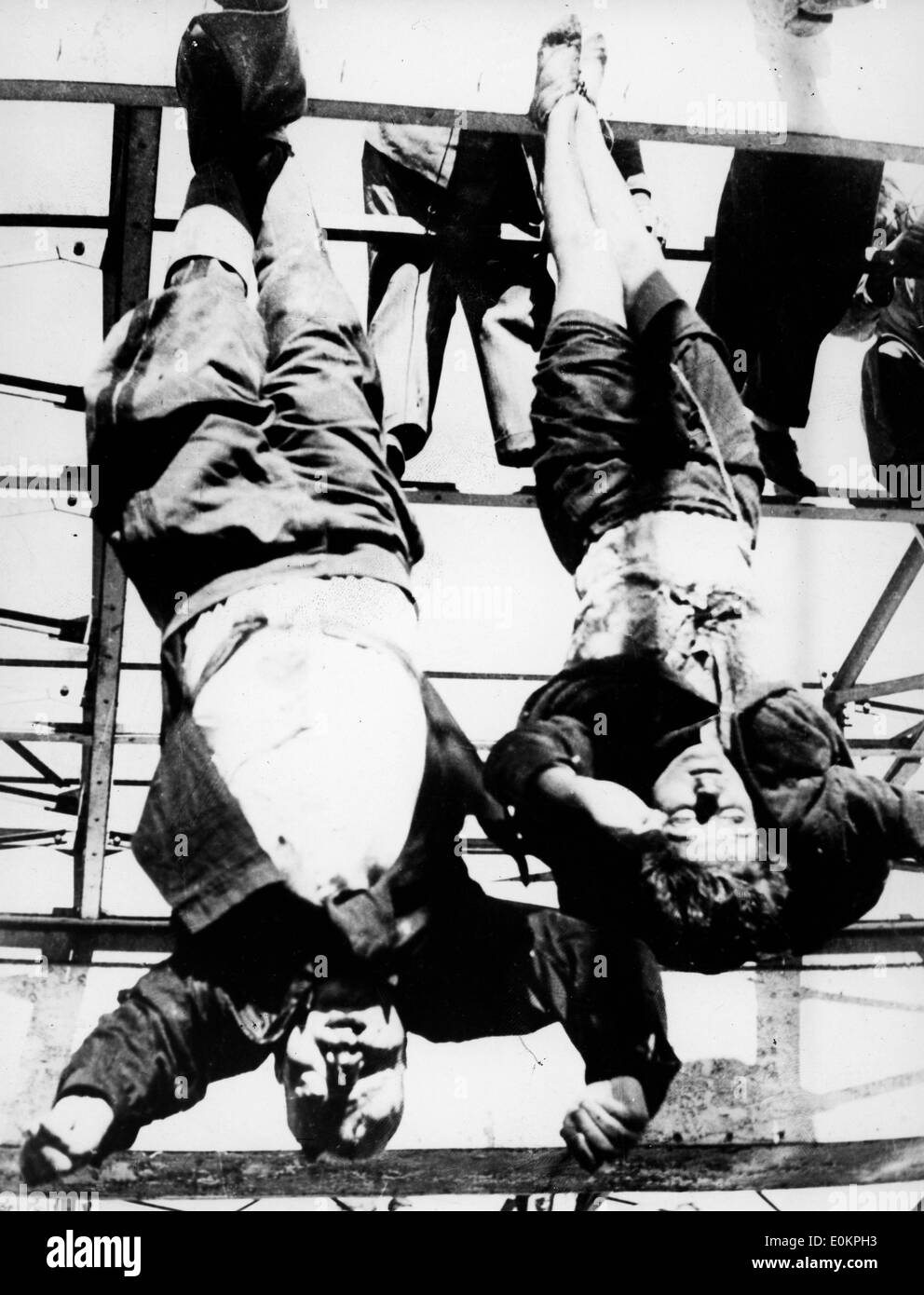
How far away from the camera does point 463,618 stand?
13.6 feet

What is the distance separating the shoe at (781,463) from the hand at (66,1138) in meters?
2.53

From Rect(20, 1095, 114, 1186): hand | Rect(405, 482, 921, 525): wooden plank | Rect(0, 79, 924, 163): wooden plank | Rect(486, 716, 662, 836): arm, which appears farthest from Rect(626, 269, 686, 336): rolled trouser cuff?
Rect(20, 1095, 114, 1186): hand

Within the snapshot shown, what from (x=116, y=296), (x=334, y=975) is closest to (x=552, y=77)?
(x=116, y=296)

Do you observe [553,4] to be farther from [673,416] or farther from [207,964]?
[207,964]

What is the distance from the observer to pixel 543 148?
14.3 ft

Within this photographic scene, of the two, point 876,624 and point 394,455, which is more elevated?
point 394,455

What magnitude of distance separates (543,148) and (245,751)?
197 centimetres

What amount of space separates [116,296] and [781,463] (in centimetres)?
197

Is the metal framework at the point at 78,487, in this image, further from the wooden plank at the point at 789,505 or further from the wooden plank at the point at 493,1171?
the wooden plank at the point at 493,1171

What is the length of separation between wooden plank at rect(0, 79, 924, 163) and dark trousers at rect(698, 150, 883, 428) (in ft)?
0.13

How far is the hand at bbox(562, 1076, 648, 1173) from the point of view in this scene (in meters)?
3.88

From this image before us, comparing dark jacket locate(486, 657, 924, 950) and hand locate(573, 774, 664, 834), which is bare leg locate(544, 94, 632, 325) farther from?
hand locate(573, 774, 664, 834)

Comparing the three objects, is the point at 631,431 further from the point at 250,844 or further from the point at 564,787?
the point at 250,844

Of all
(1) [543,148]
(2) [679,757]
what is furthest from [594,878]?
(1) [543,148]
